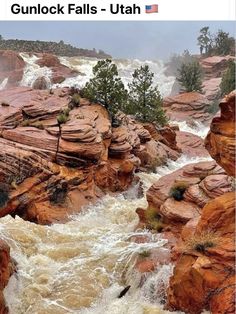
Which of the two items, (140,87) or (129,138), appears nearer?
(129,138)

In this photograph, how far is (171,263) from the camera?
12258 millimetres

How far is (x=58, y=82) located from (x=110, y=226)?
30031 mm

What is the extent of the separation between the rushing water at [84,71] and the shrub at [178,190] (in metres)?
20.3

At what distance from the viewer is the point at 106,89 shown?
950 inches

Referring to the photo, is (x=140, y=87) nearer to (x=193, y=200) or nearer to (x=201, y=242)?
(x=193, y=200)

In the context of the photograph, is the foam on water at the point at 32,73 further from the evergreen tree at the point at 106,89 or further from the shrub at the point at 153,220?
the shrub at the point at 153,220

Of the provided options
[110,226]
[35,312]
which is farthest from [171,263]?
[110,226]

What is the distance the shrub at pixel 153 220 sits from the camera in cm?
1503

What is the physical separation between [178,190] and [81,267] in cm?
432

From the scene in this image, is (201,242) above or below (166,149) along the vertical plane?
above

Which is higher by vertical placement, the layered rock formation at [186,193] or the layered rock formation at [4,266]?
the layered rock formation at [186,193]

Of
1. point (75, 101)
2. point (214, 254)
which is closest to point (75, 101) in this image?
point (75, 101)

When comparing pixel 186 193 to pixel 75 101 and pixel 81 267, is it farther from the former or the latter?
pixel 75 101
